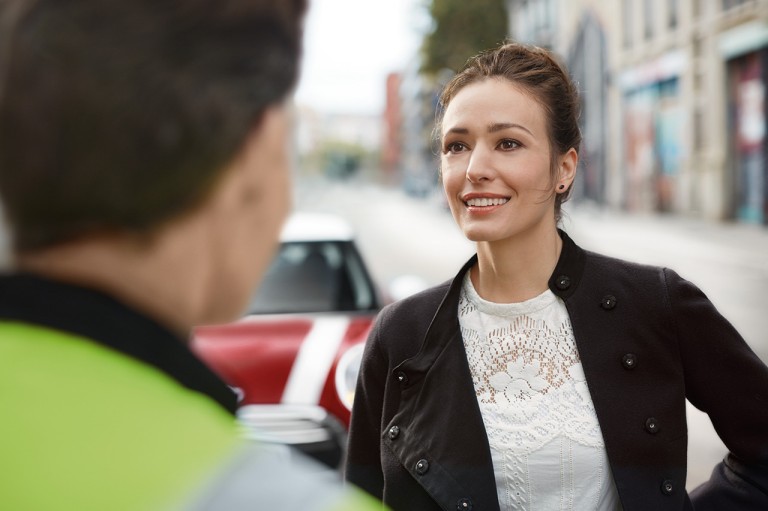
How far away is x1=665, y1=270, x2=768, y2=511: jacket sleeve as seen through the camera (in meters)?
2.01

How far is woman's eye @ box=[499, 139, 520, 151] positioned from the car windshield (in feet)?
9.68

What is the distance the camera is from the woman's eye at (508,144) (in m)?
2.18

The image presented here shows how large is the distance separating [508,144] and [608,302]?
42cm

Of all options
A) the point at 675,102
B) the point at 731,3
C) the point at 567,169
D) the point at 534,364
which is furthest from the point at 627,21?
the point at 534,364

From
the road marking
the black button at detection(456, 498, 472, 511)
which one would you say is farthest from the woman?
the road marking

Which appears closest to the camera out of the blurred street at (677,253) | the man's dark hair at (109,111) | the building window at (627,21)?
the man's dark hair at (109,111)

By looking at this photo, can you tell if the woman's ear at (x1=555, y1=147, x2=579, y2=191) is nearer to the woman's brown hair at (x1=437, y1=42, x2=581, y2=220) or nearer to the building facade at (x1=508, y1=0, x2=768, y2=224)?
the woman's brown hair at (x1=437, y1=42, x2=581, y2=220)

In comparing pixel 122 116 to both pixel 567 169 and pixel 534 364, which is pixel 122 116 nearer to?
pixel 534 364

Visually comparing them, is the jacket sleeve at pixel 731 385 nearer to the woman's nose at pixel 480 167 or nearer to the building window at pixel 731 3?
the woman's nose at pixel 480 167

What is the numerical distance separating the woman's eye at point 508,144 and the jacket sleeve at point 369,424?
1.61 ft

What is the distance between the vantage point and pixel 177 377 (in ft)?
2.38

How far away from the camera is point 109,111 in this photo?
0.73 m

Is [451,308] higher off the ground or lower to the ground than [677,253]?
higher

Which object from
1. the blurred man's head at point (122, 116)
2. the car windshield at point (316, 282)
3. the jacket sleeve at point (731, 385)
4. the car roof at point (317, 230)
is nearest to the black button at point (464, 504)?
the jacket sleeve at point (731, 385)
